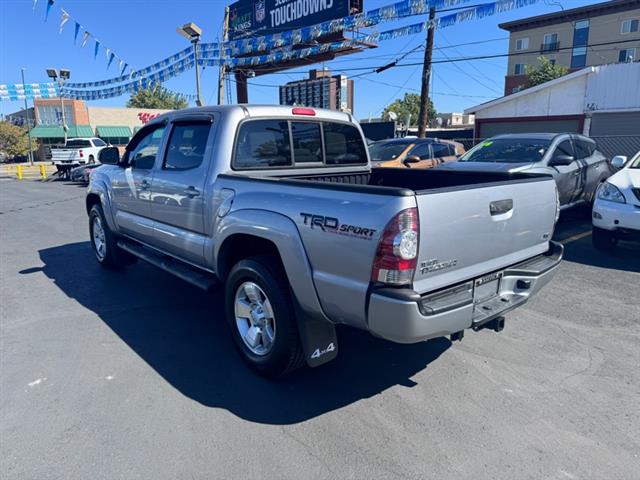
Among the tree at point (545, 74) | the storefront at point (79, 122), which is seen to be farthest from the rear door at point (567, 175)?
the storefront at point (79, 122)

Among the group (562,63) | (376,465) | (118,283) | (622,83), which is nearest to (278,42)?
(622,83)

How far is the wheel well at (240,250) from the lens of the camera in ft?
11.4

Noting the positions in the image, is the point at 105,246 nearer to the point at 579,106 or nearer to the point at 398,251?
the point at 398,251

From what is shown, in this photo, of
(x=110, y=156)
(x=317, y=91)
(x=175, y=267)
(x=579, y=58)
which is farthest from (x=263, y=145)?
(x=579, y=58)

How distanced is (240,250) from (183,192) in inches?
36.3

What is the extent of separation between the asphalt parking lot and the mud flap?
1.09 feet

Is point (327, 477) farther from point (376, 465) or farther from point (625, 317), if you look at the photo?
point (625, 317)

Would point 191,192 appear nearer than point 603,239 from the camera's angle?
Yes

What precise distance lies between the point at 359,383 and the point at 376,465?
904mm

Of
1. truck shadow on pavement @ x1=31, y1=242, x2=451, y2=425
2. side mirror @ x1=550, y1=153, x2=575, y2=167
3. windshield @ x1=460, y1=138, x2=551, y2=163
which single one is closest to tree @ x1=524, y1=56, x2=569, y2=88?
windshield @ x1=460, y1=138, x2=551, y2=163

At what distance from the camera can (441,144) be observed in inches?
495

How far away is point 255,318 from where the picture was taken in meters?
3.58

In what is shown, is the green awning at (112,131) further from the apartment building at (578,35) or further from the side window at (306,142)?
the side window at (306,142)

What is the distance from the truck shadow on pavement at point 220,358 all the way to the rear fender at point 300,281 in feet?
1.20
